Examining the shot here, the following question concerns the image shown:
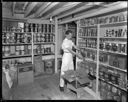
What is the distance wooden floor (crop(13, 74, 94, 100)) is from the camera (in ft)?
7.21

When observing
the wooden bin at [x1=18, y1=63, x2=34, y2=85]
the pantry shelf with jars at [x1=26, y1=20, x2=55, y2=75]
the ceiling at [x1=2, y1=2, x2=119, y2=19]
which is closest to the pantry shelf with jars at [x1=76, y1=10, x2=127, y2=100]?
the ceiling at [x1=2, y1=2, x2=119, y2=19]

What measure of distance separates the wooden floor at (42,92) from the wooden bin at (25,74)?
4.6 inches

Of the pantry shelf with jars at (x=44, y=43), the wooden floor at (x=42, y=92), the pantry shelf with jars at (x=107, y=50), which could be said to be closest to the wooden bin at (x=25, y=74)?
the wooden floor at (x=42, y=92)

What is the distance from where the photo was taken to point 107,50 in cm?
213

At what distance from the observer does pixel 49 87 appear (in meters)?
2.62

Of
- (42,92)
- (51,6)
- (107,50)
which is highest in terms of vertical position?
(51,6)

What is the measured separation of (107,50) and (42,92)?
1.59 meters

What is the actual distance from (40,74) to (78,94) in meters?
1.59

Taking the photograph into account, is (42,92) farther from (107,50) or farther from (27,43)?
(107,50)

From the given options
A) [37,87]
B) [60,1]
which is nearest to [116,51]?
[60,1]

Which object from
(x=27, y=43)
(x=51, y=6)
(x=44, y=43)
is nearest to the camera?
(x=51, y=6)

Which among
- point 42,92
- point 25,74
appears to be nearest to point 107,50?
point 42,92

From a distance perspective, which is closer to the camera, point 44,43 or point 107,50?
point 107,50

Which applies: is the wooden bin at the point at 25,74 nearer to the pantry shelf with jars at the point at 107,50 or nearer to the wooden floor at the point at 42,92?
the wooden floor at the point at 42,92
